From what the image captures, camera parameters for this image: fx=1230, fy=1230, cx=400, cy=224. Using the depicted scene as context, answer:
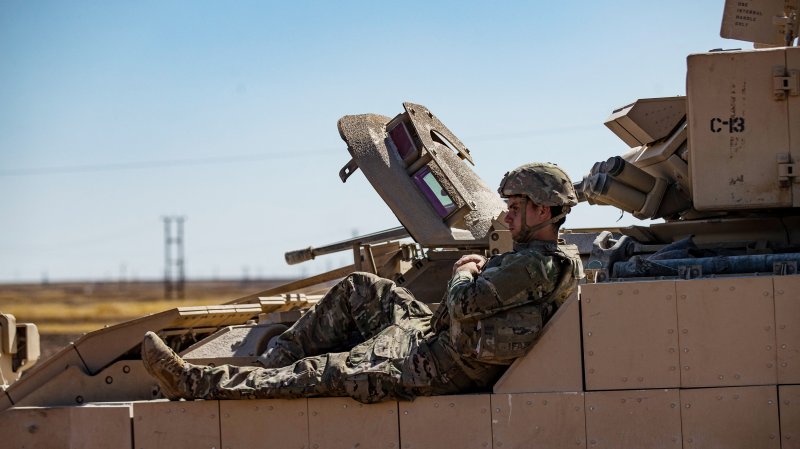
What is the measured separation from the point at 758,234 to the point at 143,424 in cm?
A: 384

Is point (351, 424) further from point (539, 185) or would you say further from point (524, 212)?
point (539, 185)

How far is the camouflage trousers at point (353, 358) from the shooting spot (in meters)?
6.68

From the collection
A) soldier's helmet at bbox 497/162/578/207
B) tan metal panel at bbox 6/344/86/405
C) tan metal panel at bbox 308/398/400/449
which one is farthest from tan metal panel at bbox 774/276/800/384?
tan metal panel at bbox 6/344/86/405

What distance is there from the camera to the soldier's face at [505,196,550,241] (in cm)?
675

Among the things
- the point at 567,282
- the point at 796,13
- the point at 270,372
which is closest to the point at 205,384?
the point at 270,372

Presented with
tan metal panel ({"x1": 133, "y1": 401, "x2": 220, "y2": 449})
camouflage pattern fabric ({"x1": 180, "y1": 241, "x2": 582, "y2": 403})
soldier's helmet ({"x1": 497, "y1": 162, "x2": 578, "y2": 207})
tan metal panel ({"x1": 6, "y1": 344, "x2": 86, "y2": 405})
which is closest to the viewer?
camouflage pattern fabric ({"x1": 180, "y1": 241, "x2": 582, "y2": 403})

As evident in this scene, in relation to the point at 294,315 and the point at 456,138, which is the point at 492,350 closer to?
the point at 294,315

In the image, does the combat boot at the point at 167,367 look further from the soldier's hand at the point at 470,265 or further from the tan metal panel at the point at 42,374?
the soldier's hand at the point at 470,265

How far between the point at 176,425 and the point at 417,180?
2.64 m

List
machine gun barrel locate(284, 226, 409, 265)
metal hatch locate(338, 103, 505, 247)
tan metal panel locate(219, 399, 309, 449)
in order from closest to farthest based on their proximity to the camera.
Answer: tan metal panel locate(219, 399, 309, 449), metal hatch locate(338, 103, 505, 247), machine gun barrel locate(284, 226, 409, 265)

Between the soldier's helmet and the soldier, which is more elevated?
the soldier's helmet

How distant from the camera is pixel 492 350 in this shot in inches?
254

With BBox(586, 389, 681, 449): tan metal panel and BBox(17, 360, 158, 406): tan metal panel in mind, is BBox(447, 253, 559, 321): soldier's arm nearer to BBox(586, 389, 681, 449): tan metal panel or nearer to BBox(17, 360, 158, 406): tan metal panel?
BBox(586, 389, 681, 449): tan metal panel

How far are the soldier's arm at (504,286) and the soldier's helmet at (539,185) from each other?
1.09ft
